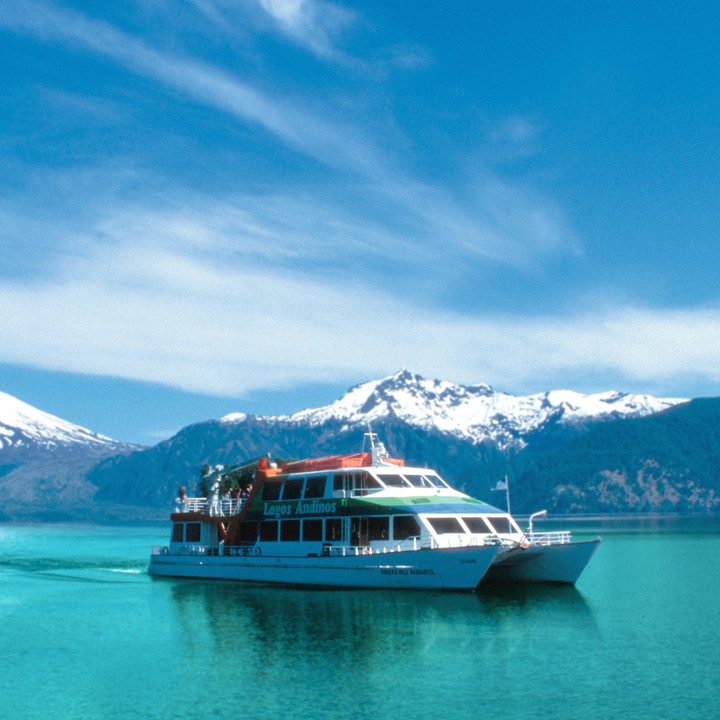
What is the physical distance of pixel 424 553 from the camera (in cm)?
4694

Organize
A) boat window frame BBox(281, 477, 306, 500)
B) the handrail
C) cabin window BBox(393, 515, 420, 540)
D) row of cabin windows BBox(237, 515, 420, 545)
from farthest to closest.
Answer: the handrail → boat window frame BBox(281, 477, 306, 500) → row of cabin windows BBox(237, 515, 420, 545) → cabin window BBox(393, 515, 420, 540)

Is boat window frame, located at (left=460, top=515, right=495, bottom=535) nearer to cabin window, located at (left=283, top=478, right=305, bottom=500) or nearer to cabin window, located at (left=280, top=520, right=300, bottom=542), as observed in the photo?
cabin window, located at (left=280, top=520, right=300, bottom=542)

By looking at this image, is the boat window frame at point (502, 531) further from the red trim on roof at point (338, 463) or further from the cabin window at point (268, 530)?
the cabin window at point (268, 530)

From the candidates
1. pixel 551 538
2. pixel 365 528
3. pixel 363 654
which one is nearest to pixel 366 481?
pixel 365 528

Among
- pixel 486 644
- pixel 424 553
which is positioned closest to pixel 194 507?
pixel 424 553

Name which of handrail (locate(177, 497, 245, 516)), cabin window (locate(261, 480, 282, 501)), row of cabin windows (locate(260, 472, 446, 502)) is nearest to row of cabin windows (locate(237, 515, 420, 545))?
cabin window (locate(261, 480, 282, 501))

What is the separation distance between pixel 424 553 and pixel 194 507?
2626 cm

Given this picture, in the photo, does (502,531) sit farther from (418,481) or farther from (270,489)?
(270,489)

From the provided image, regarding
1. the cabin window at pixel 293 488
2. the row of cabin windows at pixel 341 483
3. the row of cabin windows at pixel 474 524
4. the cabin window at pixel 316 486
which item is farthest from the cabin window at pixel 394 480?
the cabin window at pixel 293 488

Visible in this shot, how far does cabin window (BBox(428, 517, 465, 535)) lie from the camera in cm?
4875

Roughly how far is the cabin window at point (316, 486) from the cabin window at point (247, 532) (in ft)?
20.5

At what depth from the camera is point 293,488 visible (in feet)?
187

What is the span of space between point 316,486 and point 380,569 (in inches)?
352

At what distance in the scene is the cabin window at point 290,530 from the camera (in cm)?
5531
